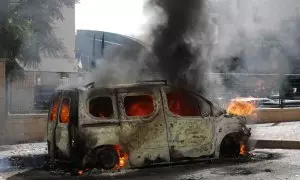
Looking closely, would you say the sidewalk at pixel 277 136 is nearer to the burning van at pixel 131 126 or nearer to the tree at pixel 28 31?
the burning van at pixel 131 126

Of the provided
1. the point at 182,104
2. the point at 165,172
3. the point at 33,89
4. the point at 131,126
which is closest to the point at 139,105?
the point at 131,126

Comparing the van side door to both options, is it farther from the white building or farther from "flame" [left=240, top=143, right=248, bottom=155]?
the white building

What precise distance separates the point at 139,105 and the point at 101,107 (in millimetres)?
679

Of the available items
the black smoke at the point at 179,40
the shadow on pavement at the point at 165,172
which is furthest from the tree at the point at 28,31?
the shadow on pavement at the point at 165,172

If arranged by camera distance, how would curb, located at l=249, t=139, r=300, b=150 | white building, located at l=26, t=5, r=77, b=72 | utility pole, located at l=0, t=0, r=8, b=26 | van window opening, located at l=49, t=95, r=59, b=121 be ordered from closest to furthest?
van window opening, located at l=49, t=95, r=59, b=121, curb, located at l=249, t=139, r=300, b=150, utility pole, located at l=0, t=0, r=8, b=26, white building, located at l=26, t=5, r=77, b=72

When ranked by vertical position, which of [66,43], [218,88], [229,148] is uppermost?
[66,43]

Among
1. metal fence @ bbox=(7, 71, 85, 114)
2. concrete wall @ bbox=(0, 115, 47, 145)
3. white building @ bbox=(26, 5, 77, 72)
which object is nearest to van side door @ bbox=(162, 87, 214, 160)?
metal fence @ bbox=(7, 71, 85, 114)

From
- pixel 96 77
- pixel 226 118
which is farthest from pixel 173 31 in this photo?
pixel 226 118

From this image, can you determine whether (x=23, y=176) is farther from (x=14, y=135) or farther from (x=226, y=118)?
(x=14, y=135)

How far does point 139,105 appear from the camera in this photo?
7.76 metres

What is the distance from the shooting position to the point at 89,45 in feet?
83.0

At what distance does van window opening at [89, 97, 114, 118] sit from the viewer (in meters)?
7.41

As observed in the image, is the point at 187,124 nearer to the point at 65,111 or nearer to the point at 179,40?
the point at 65,111

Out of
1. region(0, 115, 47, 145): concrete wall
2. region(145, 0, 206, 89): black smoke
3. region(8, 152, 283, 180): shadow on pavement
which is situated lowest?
region(8, 152, 283, 180): shadow on pavement
